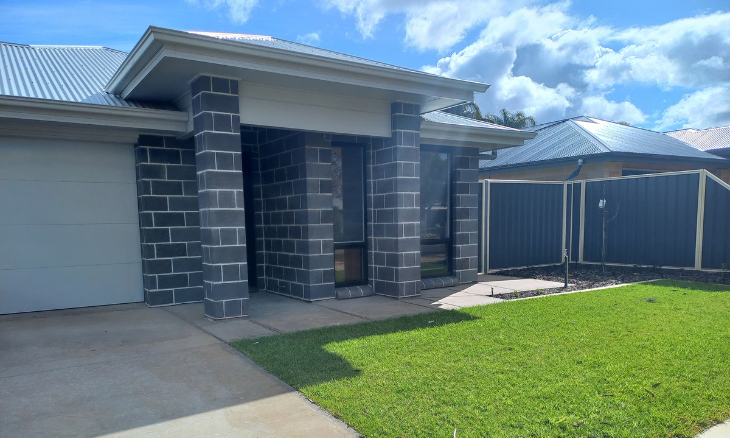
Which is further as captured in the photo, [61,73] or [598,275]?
[598,275]

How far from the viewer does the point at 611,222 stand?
34.4 feet

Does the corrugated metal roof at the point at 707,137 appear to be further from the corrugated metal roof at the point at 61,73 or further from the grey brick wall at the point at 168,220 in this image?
the corrugated metal roof at the point at 61,73

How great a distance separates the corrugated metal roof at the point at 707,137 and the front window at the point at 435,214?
78.5ft

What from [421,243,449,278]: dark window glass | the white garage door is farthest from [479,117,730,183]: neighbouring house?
the white garage door

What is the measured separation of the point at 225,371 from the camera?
13.7 ft

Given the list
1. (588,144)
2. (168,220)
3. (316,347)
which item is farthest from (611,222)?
(168,220)

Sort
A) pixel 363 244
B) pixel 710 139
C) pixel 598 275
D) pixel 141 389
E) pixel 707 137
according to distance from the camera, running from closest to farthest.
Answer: pixel 141 389 < pixel 363 244 < pixel 598 275 < pixel 710 139 < pixel 707 137

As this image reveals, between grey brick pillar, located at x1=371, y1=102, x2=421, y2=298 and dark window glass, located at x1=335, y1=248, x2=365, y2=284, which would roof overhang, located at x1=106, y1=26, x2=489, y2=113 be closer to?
grey brick pillar, located at x1=371, y1=102, x2=421, y2=298

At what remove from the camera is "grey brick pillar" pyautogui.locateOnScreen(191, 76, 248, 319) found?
5.82 metres

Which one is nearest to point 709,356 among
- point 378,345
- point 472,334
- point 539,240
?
point 472,334

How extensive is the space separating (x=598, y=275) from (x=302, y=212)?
6.31 meters

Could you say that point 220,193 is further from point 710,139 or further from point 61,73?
point 710,139

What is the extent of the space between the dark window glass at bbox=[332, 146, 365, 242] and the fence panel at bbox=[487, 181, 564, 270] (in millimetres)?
3601

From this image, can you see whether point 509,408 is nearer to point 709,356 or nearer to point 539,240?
point 709,356
